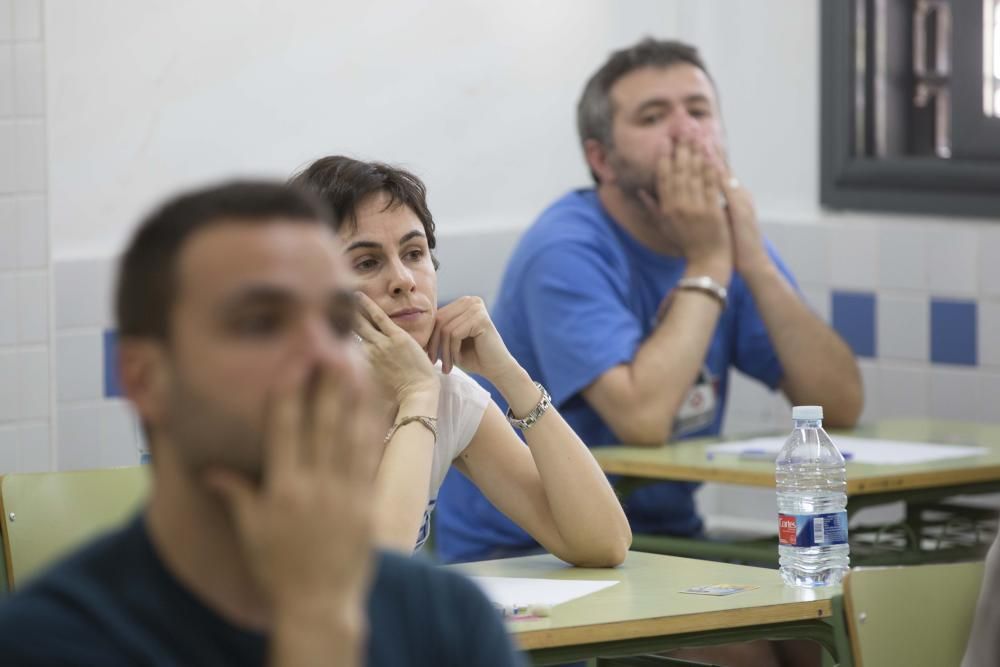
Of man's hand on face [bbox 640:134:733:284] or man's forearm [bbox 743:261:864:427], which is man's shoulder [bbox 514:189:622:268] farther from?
man's forearm [bbox 743:261:864:427]

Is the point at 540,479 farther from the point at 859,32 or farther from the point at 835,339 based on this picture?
the point at 859,32

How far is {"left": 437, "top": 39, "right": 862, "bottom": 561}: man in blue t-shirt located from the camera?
358 centimetres

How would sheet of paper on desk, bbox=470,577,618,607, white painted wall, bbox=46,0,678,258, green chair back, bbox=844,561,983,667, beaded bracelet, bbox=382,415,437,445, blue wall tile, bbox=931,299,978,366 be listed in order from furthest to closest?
1. blue wall tile, bbox=931,299,978,366
2. white painted wall, bbox=46,0,678,258
3. beaded bracelet, bbox=382,415,437,445
4. sheet of paper on desk, bbox=470,577,618,607
5. green chair back, bbox=844,561,983,667

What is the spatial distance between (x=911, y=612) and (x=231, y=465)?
4.27 ft

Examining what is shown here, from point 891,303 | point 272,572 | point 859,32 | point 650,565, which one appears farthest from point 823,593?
point 859,32

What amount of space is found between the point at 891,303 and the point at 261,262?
3683 mm

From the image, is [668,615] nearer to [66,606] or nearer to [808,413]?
[808,413]

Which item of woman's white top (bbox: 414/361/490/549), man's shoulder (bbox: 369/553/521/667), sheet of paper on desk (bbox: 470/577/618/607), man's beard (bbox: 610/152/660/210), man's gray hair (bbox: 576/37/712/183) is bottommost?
sheet of paper on desk (bbox: 470/577/618/607)

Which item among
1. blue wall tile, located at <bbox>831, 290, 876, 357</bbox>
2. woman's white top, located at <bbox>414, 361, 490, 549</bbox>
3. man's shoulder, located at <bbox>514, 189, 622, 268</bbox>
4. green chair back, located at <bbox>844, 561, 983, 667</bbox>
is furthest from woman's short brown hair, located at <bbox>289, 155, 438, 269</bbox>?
blue wall tile, located at <bbox>831, 290, 876, 357</bbox>

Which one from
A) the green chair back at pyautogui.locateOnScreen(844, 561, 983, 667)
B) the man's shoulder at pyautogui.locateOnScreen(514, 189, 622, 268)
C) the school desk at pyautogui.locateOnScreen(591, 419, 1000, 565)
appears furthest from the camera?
the man's shoulder at pyautogui.locateOnScreen(514, 189, 622, 268)

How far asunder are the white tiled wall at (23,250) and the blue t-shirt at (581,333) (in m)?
0.87

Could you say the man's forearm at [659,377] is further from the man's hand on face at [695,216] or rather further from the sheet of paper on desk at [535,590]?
the sheet of paper on desk at [535,590]

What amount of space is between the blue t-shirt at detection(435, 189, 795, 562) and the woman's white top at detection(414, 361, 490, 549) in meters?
0.85

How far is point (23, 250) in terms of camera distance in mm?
3580
